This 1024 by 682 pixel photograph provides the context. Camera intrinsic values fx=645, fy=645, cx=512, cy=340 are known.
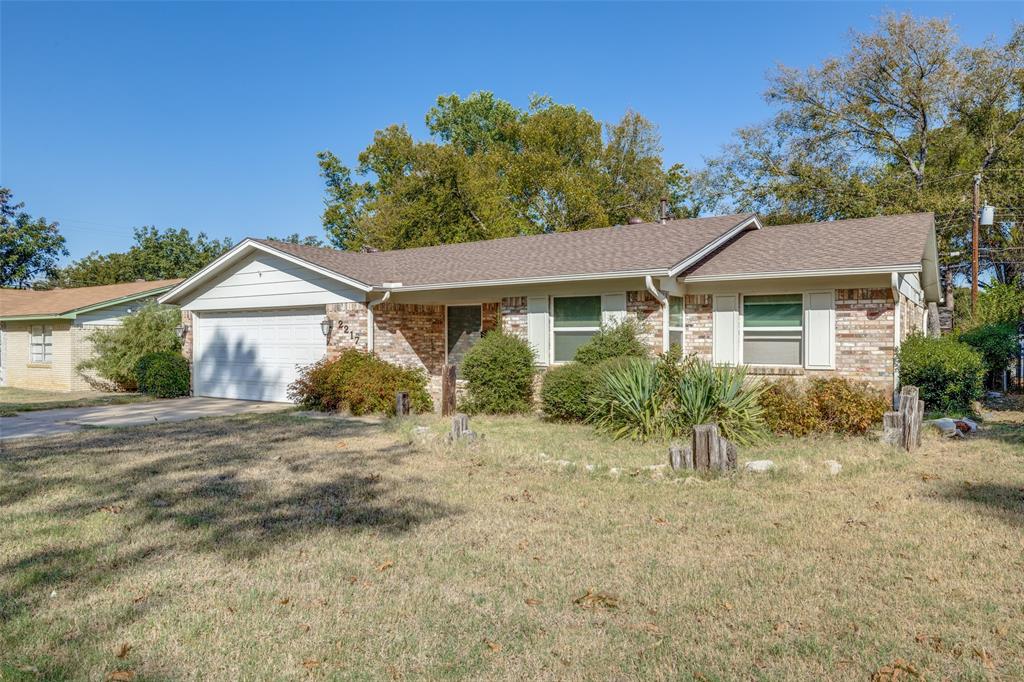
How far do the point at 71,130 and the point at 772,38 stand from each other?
22.4 meters

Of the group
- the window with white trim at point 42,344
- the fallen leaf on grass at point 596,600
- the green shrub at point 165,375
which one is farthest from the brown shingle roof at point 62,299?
the fallen leaf on grass at point 596,600

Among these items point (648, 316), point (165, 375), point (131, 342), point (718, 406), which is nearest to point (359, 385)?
point (648, 316)

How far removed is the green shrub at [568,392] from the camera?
11.1m

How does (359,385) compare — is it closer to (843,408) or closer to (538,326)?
(538,326)

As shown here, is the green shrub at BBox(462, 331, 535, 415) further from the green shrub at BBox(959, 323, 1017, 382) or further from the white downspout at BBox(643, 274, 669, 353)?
the green shrub at BBox(959, 323, 1017, 382)

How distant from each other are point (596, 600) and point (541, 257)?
11.3m

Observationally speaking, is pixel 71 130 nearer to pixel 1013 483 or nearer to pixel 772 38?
pixel 772 38

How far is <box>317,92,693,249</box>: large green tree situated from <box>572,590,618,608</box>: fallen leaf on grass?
2781cm

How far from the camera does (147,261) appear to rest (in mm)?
47031

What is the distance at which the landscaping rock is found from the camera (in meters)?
7.19

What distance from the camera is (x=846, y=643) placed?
11.0 feet

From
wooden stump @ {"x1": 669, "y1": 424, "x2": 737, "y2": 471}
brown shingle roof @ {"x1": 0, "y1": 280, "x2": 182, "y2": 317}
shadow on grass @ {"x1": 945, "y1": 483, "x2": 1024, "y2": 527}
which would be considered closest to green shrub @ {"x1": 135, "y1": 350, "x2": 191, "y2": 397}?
brown shingle roof @ {"x1": 0, "y1": 280, "x2": 182, "y2": 317}

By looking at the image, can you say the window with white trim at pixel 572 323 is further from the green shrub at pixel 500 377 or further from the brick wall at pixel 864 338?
the brick wall at pixel 864 338

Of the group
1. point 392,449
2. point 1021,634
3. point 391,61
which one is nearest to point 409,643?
point 1021,634
